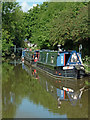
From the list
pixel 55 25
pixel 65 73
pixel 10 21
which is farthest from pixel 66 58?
pixel 10 21

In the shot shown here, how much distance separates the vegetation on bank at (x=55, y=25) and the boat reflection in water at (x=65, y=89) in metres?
5.60

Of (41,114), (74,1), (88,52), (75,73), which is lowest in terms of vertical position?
(41,114)

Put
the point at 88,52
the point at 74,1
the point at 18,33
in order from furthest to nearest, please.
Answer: the point at 18,33 → the point at 74,1 → the point at 88,52

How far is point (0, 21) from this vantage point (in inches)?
1089

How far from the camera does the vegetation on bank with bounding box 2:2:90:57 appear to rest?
18.3 meters

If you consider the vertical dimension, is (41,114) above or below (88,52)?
below

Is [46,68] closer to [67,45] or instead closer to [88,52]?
[88,52]

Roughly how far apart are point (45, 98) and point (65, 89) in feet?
6.03

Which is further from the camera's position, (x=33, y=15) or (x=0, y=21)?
(x=33, y=15)

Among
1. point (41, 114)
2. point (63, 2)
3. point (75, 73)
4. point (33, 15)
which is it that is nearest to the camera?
point (41, 114)

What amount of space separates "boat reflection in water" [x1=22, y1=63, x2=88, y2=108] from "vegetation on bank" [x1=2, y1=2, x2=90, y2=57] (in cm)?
560

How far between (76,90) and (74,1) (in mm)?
15886

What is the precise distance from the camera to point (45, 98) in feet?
32.4

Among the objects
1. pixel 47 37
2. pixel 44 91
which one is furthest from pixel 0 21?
pixel 44 91
